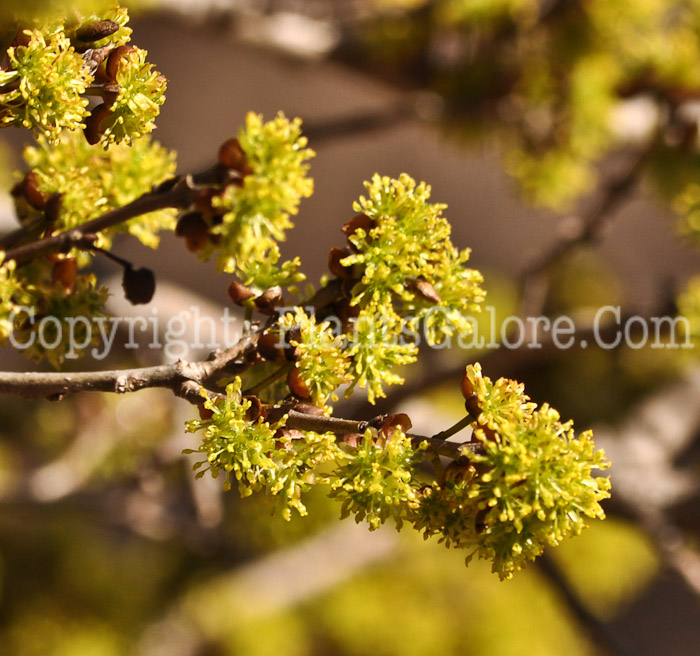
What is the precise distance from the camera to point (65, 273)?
1.41ft

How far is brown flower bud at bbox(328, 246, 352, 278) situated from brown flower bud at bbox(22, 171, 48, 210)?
193 mm

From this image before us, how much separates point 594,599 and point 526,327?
0.80m

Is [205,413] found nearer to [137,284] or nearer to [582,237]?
[137,284]

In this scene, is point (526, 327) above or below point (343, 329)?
above

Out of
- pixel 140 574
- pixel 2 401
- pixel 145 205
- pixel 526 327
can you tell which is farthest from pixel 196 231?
pixel 2 401

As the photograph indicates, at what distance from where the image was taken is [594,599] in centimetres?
156

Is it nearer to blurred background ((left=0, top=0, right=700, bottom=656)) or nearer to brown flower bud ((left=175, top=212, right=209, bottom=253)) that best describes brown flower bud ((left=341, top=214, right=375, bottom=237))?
brown flower bud ((left=175, top=212, right=209, bottom=253))

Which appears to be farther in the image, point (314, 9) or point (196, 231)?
point (314, 9)

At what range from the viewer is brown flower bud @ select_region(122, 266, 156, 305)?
0.45 m

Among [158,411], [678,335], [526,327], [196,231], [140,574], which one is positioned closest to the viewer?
[196,231]

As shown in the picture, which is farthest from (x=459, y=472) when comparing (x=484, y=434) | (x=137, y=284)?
(x=137, y=284)

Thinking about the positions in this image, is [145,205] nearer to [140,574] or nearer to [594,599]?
[140,574]

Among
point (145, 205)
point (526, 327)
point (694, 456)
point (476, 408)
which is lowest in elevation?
point (476, 408)

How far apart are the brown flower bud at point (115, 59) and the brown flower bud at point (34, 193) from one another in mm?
119
